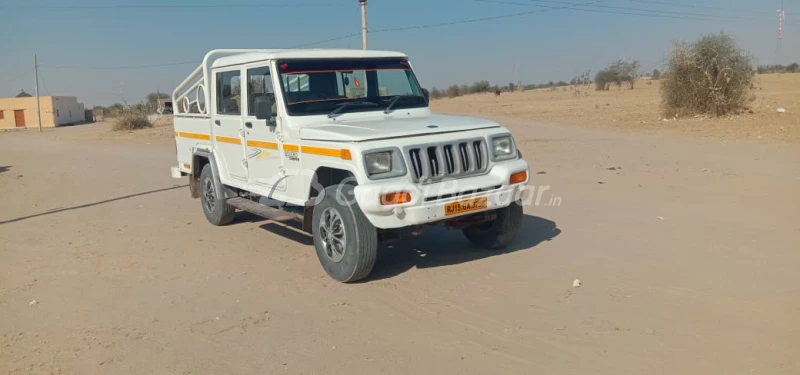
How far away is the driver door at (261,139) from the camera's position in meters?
7.03

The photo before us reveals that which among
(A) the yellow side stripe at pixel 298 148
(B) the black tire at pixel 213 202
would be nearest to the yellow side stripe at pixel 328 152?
(A) the yellow side stripe at pixel 298 148

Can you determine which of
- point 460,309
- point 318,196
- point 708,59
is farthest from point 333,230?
point 708,59

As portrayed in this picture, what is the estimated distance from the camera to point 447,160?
6082 mm

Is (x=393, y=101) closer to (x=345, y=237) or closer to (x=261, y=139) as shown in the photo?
(x=261, y=139)

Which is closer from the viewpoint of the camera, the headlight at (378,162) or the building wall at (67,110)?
the headlight at (378,162)

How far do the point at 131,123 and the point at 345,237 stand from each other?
34577 mm

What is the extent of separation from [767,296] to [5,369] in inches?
220

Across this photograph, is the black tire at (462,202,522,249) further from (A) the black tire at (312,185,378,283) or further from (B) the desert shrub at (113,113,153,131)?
(B) the desert shrub at (113,113,153,131)

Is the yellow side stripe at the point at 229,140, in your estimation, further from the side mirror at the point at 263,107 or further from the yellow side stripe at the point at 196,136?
the side mirror at the point at 263,107

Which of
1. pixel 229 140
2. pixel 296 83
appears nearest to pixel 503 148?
pixel 296 83

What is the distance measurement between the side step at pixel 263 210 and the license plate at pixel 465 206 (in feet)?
5.75

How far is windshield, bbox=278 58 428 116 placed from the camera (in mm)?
6945

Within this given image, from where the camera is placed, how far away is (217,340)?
4.91 metres

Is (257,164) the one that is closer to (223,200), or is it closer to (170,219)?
(223,200)
